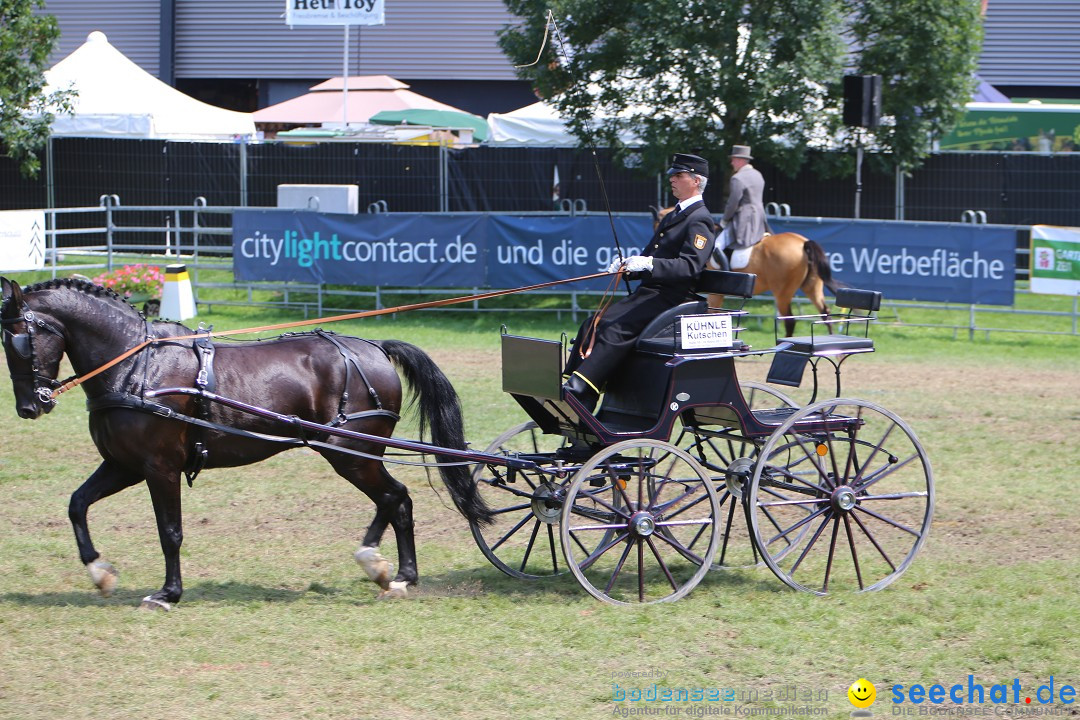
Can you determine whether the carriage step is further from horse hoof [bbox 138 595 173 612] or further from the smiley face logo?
horse hoof [bbox 138 595 173 612]

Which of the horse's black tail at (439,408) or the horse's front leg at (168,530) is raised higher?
the horse's black tail at (439,408)

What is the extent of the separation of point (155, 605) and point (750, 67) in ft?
44.7

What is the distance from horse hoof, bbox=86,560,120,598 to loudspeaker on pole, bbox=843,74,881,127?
11.0 meters

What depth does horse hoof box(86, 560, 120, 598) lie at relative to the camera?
648cm

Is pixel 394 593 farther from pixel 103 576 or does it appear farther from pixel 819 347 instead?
pixel 819 347

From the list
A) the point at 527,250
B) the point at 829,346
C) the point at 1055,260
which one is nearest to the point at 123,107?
the point at 527,250

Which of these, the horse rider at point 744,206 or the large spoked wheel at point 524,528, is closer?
the large spoked wheel at point 524,528

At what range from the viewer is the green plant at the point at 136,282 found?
1709cm

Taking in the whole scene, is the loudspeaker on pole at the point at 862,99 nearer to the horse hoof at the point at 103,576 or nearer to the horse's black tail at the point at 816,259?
the horse's black tail at the point at 816,259

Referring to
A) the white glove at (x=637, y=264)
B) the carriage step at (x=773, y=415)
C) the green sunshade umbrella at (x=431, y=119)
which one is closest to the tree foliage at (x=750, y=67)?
the green sunshade umbrella at (x=431, y=119)

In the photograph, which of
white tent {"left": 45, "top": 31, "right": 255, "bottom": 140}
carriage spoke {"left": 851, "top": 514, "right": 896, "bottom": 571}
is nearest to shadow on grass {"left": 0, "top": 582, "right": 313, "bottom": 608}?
carriage spoke {"left": 851, "top": 514, "right": 896, "bottom": 571}

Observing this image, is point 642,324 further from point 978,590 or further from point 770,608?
point 978,590

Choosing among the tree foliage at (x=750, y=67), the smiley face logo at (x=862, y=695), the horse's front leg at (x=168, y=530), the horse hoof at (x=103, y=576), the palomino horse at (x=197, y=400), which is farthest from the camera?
the tree foliage at (x=750, y=67)

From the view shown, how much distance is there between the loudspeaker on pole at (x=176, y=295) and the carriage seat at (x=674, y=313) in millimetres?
11475
